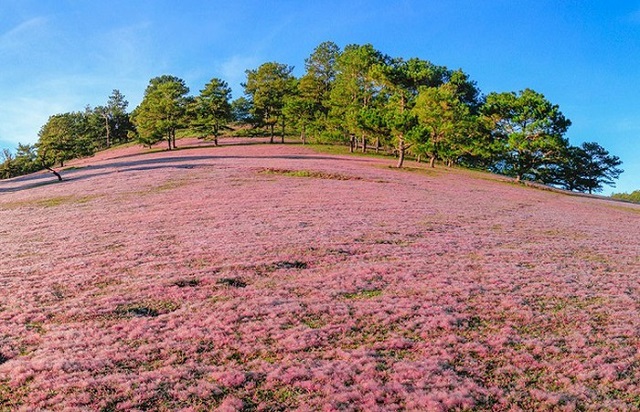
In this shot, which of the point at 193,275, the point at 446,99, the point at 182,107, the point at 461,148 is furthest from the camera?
the point at 182,107

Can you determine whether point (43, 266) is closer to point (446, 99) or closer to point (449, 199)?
point (449, 199)

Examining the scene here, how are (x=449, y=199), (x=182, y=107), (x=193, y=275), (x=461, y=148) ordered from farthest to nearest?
(x=182, y=107)
(x=461, y=148)
(x=449, y=199)
(x=193, y=275)

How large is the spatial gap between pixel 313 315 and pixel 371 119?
55830 millimetres

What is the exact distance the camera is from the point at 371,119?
62.8 metres

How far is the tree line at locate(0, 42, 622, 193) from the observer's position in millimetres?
62844

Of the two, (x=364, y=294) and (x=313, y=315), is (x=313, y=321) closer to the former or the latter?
(x=313, y=315)

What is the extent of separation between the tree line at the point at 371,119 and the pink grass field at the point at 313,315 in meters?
41.1

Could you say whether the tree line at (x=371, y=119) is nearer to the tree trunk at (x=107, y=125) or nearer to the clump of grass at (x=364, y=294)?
the tree trunk at (x=107, y=125)

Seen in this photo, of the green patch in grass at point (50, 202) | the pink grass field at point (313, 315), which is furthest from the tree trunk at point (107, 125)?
the pink grass field at point (313, 315)

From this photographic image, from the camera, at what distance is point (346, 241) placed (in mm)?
16859

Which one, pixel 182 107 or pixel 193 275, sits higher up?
pixel 182 107

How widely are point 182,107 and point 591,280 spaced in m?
89.7

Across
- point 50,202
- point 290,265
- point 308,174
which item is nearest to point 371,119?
point 308,174

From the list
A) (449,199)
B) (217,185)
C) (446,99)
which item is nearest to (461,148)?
(446,99)
